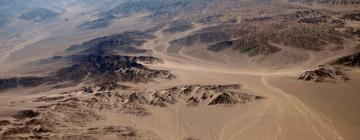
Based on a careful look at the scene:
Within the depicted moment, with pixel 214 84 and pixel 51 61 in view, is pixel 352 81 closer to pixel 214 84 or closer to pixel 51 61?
pixel 214 84

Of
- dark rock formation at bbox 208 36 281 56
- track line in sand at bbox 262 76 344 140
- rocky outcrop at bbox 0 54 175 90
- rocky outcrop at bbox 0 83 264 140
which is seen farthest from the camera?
dark rock formation at bbox 208 36 281 56

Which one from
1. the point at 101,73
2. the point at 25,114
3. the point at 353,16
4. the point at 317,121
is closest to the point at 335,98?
the point at 317,121

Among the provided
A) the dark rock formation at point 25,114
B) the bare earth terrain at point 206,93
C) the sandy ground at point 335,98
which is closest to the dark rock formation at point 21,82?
the bare earth terrain at point 206,93

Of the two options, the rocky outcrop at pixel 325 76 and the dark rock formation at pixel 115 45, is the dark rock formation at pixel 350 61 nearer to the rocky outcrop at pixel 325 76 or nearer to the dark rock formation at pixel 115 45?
the rocky outcrop at pixel 325 76

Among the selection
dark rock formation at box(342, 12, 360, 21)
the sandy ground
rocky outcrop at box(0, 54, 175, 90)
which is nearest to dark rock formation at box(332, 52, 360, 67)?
the sandy ground

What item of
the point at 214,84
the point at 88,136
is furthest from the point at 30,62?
the point at 88,136

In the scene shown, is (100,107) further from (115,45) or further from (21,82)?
(115,45)

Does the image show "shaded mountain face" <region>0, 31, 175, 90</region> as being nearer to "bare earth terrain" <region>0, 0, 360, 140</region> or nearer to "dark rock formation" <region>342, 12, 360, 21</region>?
"bare earth terrain" <region>0, 0, 360, 140</region>

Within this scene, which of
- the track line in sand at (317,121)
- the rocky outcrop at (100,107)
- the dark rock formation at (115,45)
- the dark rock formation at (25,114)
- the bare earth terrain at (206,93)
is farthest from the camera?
the dark rock formation at (115,45)

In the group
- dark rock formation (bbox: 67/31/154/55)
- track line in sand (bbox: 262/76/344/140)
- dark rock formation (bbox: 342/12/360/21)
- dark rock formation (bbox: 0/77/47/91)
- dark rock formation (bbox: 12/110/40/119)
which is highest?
dark rock formation (bbox: 342/12/360/21)
